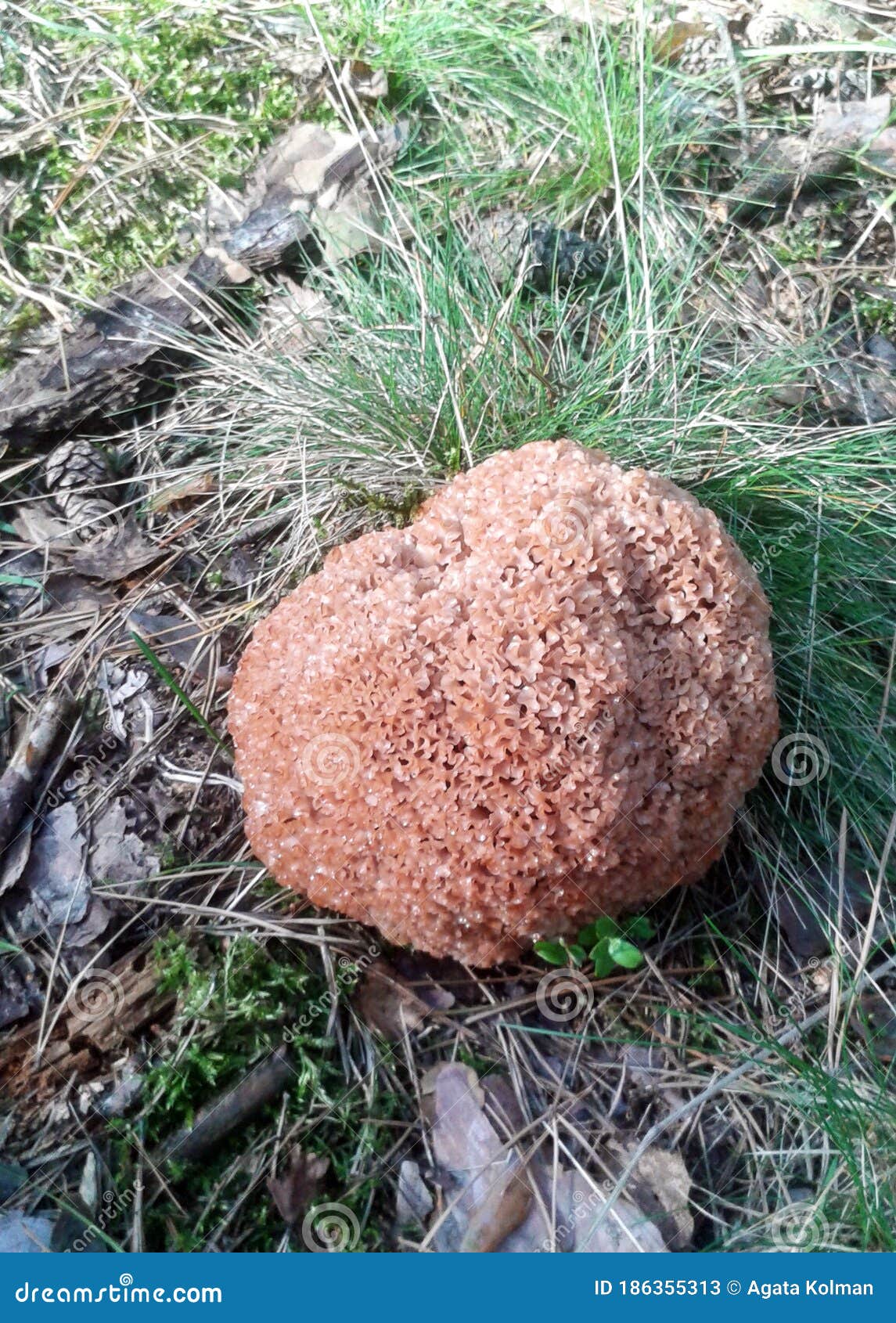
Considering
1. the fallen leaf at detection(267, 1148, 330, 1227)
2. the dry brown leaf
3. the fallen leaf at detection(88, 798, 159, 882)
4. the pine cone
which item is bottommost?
the fallen leaf at detection(267, 1148, 330, 1227)

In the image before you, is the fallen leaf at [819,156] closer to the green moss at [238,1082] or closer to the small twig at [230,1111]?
the green moss at [238,1082]

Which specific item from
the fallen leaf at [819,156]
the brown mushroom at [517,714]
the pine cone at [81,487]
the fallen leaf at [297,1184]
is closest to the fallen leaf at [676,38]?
the fallen leaf at [819,156]

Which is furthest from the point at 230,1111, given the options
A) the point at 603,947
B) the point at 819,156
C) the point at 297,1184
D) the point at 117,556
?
the point at 819,156

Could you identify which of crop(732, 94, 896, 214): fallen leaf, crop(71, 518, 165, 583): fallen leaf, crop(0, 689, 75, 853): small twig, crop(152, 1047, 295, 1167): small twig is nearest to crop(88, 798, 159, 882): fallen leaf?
crop(0, 689, 75, 853): small twig

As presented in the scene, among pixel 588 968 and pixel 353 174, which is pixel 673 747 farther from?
pixel 353 174

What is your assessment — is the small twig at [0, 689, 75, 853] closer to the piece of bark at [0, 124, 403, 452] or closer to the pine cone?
the pine cone

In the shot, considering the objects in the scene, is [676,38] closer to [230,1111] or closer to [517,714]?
[517,714]

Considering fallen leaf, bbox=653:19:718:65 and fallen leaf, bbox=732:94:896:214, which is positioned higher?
fallen leaf, bbox=653:19:718:65
